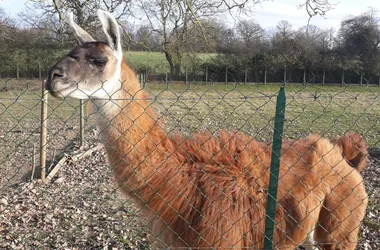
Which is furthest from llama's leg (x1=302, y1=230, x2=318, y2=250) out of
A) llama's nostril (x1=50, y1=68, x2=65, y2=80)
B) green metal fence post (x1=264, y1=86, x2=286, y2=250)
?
llama's nostril (x1=50, y1=68, x2=65, y2=80)

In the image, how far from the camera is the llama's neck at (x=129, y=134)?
125 inches

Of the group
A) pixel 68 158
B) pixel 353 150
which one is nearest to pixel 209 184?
pixel 353 150

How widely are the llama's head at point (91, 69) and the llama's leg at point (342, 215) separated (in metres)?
2.38

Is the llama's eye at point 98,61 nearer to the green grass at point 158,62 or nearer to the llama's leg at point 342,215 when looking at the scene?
the llama's leg at point 342,215

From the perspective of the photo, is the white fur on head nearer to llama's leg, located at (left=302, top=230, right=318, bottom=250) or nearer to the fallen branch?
llama's leg, located at (left=302, top=230, right=318, bottom=250)

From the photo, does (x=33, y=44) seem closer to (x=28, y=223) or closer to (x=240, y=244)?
(x=28, y=223)

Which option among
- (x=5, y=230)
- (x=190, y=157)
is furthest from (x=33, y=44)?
(x=190, y=157)

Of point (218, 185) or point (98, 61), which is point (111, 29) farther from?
point (218, 185)

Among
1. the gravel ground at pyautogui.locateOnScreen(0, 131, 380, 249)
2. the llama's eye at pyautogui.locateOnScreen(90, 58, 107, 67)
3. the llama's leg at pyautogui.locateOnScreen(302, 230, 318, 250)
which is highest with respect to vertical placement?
the llama's eye at pyautogui.locateOnScreen(90, 58, 107, 67)

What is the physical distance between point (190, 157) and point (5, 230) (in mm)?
3078

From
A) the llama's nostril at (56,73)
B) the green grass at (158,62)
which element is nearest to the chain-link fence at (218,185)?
the llama's nostril at (56,73)

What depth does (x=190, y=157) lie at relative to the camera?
3.39 metres

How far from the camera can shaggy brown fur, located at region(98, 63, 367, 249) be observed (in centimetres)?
318

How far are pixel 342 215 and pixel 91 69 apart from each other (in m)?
2.82
